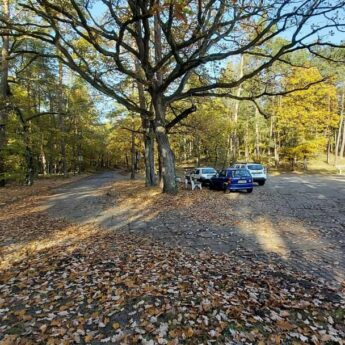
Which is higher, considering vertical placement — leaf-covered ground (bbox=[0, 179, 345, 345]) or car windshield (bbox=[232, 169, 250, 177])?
car windshield (bbox=[232, 169, 250, 177])

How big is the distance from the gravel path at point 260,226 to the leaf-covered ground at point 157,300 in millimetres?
782

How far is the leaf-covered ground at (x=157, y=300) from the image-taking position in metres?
4.06

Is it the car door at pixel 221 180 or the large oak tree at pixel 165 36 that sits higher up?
the large oak tree at pixel 165 36

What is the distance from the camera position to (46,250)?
7922mm

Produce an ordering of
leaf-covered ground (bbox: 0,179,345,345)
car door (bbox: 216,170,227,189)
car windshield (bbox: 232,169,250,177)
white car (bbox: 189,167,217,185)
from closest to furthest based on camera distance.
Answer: leaf-covered ground (bbox: 0,179,345,345) → car windshield (bbox: 232,169,250,177) → car door (bbox: 216,170,227,189) → white car (bbox: 189,167,217,185)

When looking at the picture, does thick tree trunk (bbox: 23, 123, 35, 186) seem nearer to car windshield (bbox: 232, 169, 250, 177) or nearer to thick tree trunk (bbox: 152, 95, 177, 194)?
thick tree trunk (bbox: 152, 95, 177, 194)

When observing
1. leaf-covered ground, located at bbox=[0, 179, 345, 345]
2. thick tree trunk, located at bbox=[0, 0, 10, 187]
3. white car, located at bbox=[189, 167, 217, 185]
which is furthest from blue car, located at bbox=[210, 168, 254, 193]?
thick tree trunk, located at bbox=[0, 0, 10, 187]

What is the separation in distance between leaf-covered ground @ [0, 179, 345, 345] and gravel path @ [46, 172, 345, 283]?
782mm

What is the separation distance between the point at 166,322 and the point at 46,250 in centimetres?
481

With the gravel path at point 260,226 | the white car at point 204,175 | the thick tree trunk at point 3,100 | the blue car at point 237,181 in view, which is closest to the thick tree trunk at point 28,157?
the thick tree trunk at point 3,100

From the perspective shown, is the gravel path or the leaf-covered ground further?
the gravel path

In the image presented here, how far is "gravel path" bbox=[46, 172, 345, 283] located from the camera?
23.8ft

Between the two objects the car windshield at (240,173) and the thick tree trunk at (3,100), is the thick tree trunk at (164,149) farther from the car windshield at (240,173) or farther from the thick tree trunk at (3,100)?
the thick tree trunk at (3,100)

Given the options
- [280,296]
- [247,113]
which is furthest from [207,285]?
[247,113]
